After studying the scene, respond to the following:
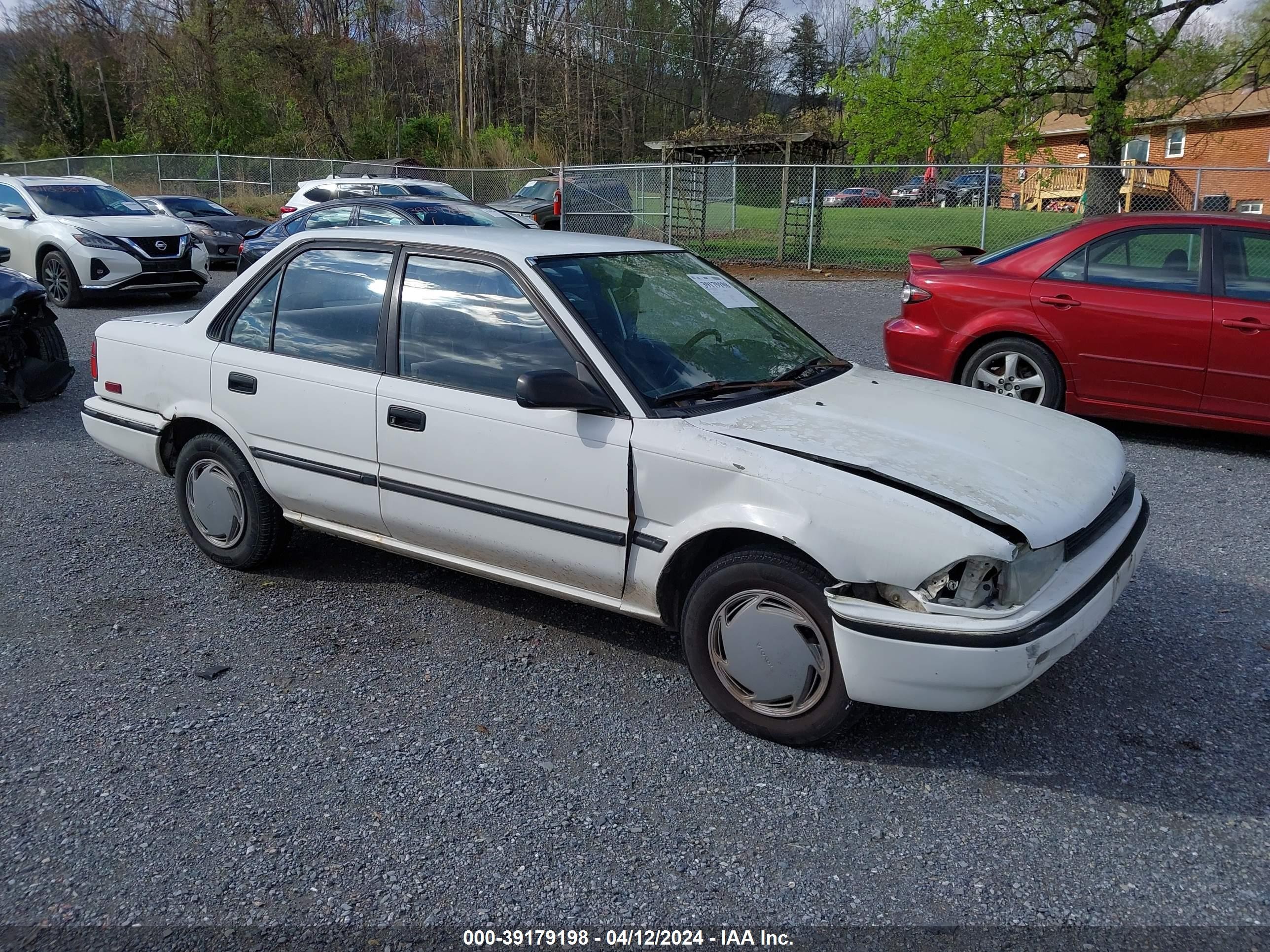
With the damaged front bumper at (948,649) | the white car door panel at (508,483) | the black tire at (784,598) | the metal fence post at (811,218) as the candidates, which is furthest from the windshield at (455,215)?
the damaged front bumper at (948,649)

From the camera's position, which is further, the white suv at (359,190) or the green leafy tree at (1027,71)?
the green leafy tree at (1027,71)

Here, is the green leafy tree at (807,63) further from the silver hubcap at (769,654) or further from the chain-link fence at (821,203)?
the silver hubcap at (769,654)

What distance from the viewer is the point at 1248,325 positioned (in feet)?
21.9

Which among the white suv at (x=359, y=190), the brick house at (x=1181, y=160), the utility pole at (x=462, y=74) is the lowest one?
the white suv at (x=359, y=190)

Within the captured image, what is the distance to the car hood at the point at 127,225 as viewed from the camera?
45.3 feet

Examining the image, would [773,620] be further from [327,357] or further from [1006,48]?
[1006,48]

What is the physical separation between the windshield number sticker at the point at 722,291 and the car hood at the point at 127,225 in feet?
38.2

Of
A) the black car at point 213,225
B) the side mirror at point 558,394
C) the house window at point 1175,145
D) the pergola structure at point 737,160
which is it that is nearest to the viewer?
the side mirror at point 558,394

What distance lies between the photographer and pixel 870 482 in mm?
3244

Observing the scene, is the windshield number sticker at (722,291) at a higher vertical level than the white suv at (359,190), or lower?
lower

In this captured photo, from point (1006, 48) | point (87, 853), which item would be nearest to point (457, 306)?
point (87, 853)

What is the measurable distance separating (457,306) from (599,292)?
1.84ft

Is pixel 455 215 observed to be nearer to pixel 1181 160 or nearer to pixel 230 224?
pixel 230 224

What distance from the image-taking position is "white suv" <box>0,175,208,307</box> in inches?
539
